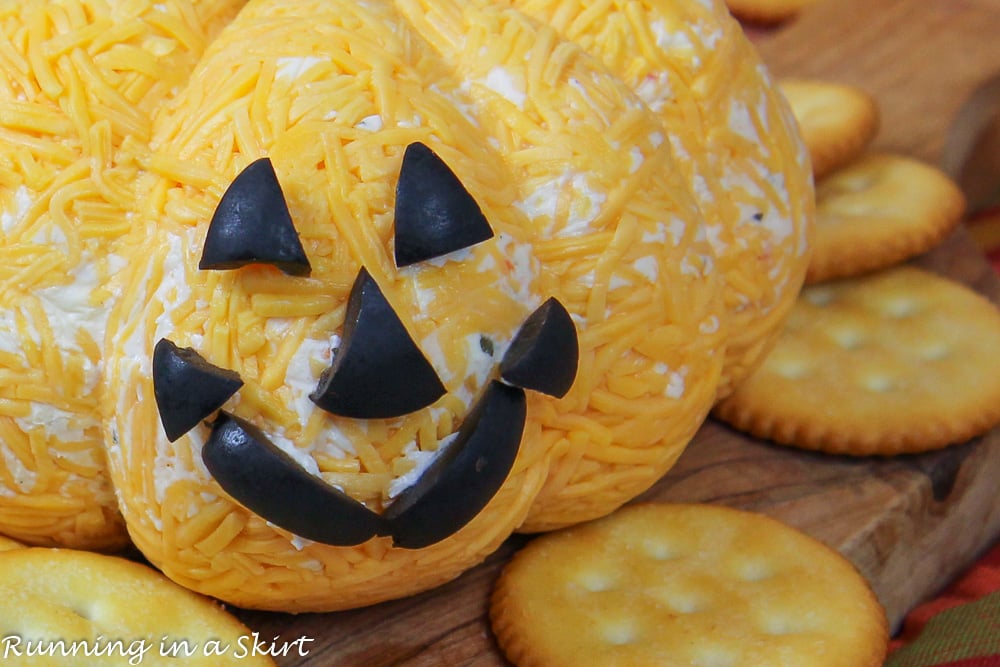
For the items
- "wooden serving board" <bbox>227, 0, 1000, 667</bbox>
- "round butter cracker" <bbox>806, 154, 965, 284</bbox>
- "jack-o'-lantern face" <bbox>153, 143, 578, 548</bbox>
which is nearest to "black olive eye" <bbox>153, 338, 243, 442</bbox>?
"jack-o'-lantern face" <bbox>153, 143, 578, 548</bbox>

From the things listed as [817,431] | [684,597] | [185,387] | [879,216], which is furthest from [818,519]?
[185,387]

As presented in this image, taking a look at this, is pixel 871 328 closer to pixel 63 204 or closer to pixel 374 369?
pixel 374 369

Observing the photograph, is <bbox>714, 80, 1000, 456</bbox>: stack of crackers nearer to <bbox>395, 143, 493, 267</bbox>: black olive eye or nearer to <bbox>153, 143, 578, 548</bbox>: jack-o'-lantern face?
<bbox>153, 143, 578, 548</bbox>: jack-o'-lantern face

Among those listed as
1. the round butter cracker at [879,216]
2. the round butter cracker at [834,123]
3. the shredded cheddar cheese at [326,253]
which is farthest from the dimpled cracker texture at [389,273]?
the round butter cracker at [834,123]

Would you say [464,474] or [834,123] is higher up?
[464,474]

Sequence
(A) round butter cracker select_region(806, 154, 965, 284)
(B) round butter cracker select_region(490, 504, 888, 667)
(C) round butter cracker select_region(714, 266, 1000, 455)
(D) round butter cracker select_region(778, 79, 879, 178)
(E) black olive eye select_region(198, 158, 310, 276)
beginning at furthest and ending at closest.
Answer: (D) round butter cracker select_region(778, 79, 879, 178) < (A) round butter cracker select_region(806, 154, 965, 284) < (C) round butter cracker select_region(714, 266, 1000, 455) < (B) round butter cracker select_region(490, 504, 888, 667) < (E) black olive eye select_region(198, 158, 310, 276)

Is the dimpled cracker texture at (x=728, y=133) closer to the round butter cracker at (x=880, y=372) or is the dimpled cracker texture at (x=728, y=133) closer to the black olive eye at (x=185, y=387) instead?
the round butter cracker at (x=880, y=372)

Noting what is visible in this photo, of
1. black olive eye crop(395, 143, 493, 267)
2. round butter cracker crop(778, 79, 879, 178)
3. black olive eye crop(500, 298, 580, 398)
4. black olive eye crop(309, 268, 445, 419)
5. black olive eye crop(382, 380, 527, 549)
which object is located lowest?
round butter cracker crop(778, 79, 879, 178)

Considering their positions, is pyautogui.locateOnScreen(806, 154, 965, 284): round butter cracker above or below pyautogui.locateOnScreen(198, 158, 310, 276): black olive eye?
below
